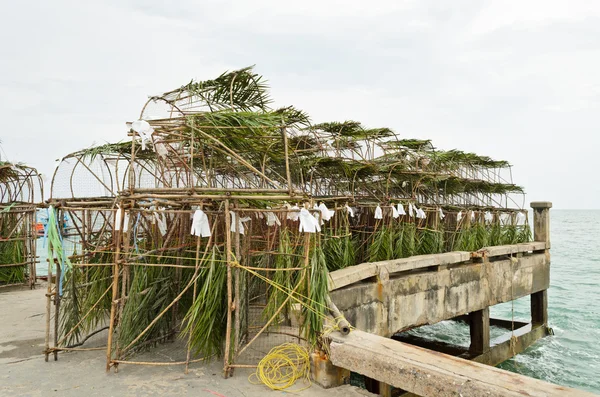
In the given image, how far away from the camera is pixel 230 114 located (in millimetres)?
5453

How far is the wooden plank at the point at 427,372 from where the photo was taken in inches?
142

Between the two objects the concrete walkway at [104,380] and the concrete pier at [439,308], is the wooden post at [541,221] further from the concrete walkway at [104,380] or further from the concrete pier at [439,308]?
the concrete walkway at [104,380]

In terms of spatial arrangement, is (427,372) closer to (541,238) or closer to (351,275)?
(351,275)

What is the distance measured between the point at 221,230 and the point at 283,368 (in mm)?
1942

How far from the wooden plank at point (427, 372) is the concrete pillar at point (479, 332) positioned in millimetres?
7714

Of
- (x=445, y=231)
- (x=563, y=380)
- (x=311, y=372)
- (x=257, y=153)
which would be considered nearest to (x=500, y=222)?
(x=445, y=231)

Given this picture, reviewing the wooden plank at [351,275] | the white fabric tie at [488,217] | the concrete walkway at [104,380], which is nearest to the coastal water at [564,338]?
the white fabric tie at [488,217]

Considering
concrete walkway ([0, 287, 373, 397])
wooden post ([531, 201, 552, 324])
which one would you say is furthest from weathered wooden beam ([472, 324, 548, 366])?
concrete walkway ([0, 287, 373, 397])

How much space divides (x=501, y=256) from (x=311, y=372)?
9.67 meters

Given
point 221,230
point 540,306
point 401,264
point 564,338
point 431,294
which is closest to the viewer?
point 221,230

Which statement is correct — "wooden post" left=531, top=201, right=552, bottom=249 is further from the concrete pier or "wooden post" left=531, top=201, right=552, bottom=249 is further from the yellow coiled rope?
the yellow coiled rope

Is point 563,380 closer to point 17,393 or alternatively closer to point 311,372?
point 311,372

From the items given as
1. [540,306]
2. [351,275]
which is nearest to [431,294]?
[351,275]

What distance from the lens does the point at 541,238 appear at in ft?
48.0
